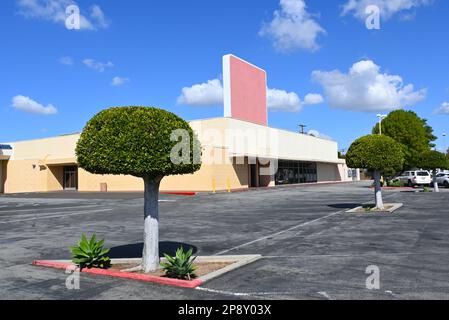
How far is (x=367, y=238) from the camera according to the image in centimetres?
1062

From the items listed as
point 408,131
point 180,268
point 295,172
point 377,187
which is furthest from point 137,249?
point 408,131

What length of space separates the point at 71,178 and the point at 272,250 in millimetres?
41756

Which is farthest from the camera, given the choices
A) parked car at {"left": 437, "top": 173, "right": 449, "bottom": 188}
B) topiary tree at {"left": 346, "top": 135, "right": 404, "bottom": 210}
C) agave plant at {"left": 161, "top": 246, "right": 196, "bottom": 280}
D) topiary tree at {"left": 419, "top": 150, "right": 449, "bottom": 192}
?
parked car at {"left": 437, "top": 173, "right": 449, "bottom": 188}

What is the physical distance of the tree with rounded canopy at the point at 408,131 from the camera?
166ft

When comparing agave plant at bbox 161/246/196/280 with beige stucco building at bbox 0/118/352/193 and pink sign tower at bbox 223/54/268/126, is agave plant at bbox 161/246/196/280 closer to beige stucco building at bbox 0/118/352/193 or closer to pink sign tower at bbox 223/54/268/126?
beige stucco building at bbox 0/118/352/193

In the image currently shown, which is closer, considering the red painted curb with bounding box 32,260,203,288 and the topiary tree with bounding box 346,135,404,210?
the red painted curb with bounding box 32,260,203,288

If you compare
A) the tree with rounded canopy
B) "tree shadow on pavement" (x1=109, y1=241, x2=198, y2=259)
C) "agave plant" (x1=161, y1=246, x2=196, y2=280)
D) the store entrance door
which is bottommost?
"tree shadow on pavement" (x1=109, y1=241, x2=198, y2=259)

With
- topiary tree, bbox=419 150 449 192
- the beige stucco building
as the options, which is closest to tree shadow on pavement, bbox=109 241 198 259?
topiary tree, bbox=419 150 449 192

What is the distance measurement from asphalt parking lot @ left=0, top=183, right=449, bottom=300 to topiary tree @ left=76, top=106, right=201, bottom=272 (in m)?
1.66

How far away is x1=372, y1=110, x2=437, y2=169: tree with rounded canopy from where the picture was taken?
166 feet

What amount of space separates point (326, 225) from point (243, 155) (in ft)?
73.4
